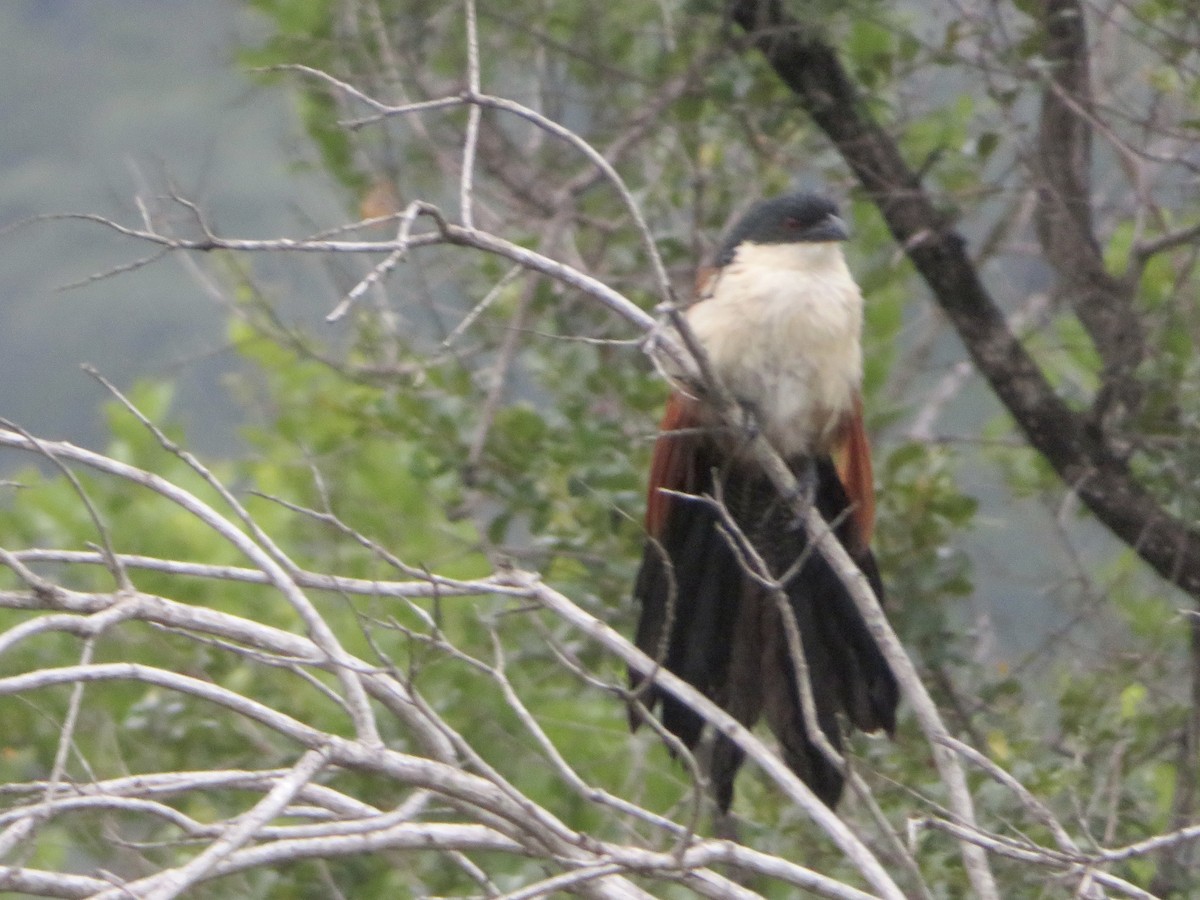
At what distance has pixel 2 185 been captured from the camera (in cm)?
1181

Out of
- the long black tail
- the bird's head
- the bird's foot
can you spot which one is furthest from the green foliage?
the bird's head

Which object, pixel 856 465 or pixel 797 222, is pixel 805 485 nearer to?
pixel 856 465

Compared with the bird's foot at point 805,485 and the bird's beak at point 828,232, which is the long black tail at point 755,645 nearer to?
the bird's foot at point 805,485

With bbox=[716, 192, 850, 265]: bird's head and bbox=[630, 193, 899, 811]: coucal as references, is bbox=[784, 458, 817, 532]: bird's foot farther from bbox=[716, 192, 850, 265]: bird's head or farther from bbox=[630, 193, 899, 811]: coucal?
bbox=[716, 192, 850, 265]: bird's head

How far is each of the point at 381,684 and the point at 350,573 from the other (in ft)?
9.81

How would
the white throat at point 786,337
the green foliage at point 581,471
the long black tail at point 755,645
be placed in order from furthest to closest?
the green foliage at point 581,471, the white throat at point 786,337, the long black tail at point 755,645

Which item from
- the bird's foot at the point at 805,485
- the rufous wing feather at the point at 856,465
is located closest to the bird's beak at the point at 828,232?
the rufous wing feather at the point at 856,465

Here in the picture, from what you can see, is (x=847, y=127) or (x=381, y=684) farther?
(x=847, y=127)

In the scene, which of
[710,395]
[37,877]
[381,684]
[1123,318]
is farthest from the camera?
[1123,318]

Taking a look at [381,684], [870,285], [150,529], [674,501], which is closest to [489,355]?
[150,529]

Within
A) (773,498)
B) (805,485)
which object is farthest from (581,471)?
(805,485)

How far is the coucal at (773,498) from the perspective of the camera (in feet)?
10.1

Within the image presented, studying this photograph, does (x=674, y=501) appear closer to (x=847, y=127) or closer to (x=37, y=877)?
(x=847, y=127)

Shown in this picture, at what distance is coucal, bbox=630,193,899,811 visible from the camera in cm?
308
